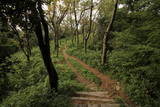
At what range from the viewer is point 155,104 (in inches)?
170

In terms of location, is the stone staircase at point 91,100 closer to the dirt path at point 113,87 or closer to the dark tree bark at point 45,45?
the dirt path at point 113,87

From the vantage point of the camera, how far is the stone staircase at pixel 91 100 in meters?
4.29

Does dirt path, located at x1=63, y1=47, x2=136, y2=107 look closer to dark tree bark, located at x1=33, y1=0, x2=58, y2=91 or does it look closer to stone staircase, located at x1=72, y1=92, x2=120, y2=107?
stone staircase, located at x1=72, y1=92, x2=120, y2=107

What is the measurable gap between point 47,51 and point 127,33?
476cm

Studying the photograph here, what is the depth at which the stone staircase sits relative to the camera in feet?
14.1

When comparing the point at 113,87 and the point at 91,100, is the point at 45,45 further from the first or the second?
the point at 113,87

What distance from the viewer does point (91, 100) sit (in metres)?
4.63

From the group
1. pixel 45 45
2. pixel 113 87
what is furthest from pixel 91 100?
pixel 45 45

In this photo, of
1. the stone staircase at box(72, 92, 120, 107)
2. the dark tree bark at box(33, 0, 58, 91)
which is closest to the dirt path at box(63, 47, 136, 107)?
the stone staircase at box(72, 92, 120, 107)

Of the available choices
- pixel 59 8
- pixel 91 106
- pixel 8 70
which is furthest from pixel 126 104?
pixel 59 8

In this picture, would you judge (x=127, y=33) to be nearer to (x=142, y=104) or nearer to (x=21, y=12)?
(x=142, y=104)

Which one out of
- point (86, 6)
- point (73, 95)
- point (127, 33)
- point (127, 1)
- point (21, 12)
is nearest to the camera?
point (21, 12)

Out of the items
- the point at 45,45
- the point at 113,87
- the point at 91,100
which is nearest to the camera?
the point at 45,45

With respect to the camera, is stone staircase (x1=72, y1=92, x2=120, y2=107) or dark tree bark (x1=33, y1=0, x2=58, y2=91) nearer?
dark tree bark (x1=33, y1=0, x2=58, y2=91)
